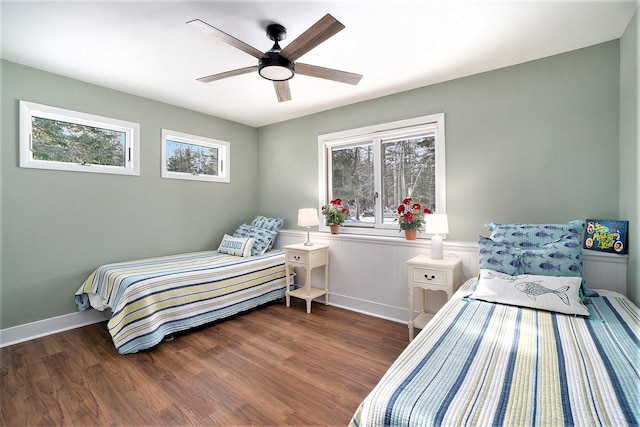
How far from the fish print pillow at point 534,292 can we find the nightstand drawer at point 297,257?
189 centimetres

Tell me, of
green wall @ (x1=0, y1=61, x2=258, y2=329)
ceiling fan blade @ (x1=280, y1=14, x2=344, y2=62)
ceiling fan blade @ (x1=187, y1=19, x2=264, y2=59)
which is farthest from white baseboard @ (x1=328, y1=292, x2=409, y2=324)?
ceiling fan blade @ (x1=187, y1=19, x2=264, y2=59)

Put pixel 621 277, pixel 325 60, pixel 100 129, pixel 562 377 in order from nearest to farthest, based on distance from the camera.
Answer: pixel 562 377
pixel 621 277
pixel 325 60
pixel 100 129

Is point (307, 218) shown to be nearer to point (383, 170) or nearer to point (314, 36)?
point (383, 170)

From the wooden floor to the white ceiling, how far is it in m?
2.52

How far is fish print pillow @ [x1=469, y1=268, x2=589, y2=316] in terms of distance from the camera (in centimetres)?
166

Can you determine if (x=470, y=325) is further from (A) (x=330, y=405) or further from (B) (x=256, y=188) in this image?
(B) (x=256, y=188)

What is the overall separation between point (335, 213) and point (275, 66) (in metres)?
1.97

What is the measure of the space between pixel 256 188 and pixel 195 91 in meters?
1.81

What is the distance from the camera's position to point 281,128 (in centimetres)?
438

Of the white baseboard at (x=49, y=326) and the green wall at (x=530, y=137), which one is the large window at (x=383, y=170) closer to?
the green wall at (x=530, y=137)

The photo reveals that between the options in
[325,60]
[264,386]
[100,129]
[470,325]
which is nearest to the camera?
[470,325]

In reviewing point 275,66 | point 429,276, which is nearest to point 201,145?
point 275,66

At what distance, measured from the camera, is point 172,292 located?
8.87 ft

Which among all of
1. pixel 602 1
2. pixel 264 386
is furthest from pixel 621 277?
pixel 264 386
